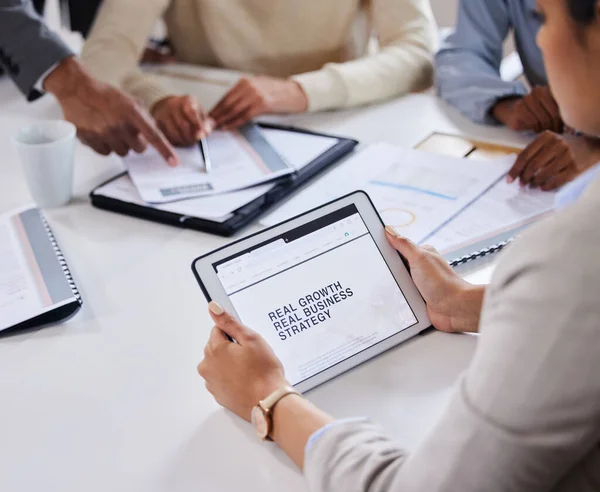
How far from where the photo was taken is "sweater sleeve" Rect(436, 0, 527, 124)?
4.76 ft

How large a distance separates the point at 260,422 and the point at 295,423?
41 millimetres

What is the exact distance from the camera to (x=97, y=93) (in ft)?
4.45

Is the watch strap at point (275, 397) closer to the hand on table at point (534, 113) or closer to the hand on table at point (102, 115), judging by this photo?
the hand on table at point (102, 115)

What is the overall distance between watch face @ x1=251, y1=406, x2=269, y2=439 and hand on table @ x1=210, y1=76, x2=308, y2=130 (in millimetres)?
782

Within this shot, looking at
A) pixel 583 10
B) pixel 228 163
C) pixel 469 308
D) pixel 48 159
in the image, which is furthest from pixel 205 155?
pixel 583 10

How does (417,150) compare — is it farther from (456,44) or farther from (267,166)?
(456,44)

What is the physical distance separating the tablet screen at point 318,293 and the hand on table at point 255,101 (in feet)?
1.96

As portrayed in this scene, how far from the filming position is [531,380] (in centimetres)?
49

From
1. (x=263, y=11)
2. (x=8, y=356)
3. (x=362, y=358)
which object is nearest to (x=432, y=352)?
(x=362, y=358)

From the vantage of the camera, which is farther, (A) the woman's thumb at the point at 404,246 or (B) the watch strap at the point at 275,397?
(A) the woman's thumb at the point at 404,246

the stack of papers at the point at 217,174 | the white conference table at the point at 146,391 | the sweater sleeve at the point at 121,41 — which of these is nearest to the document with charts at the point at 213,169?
the stack of papers at the point at 217,174

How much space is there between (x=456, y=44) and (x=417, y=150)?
422 millimetres

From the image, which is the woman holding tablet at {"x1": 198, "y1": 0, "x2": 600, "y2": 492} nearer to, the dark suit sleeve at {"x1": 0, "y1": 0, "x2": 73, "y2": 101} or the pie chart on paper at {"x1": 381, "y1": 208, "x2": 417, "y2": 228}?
the pie chart on paper at {"x1": 381, "y1": 208, "x2": 417, "y2": 228}

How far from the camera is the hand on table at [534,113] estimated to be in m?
1.32
